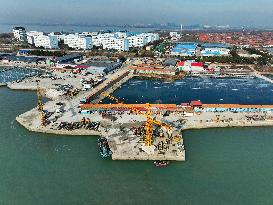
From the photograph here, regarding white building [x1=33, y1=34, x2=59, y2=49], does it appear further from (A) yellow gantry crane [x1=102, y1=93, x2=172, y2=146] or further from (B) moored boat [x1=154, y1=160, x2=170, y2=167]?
(B) moored boat [x1=154, y1=160, x2=170, y2=167]

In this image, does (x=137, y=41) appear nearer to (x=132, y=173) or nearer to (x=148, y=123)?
(x=148, y=123)

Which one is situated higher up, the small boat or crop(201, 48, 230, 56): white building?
crop(201, 48, 230, 56): white building

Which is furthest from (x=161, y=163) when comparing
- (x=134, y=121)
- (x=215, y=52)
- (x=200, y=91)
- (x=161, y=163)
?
(x=215, y=52)

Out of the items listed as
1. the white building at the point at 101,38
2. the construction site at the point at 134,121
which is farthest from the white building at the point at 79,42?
the construction site at the point at 134,121

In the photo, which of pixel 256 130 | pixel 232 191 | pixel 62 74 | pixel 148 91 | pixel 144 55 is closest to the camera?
pixel 232 191

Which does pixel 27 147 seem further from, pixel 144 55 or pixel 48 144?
pixel 144 55

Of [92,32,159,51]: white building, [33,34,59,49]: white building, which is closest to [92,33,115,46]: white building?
[92,32,159,51]: white building

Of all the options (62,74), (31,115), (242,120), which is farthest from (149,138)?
(62,74)
